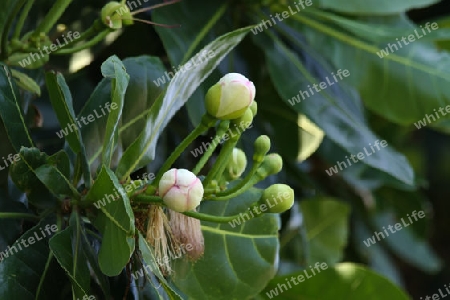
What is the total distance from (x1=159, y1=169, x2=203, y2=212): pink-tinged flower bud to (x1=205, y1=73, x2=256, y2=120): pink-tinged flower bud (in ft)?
0.22

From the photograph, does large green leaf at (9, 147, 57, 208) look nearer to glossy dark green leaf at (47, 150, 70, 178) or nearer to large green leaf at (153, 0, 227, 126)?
glossy dark green leaf at (47, 150, 70, 178)

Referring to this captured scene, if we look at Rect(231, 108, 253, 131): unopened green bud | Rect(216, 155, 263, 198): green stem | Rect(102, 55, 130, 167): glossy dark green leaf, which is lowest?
Rect(216, 155, 263, 198): green stem

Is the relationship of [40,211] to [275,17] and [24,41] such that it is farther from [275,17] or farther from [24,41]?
[275,17]

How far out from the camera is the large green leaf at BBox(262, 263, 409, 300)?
39.3 inches

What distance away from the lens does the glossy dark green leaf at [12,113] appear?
669 mm

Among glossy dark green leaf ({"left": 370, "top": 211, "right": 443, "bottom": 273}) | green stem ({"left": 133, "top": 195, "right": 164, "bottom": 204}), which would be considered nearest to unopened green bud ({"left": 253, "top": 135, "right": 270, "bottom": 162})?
green stem ({"left": 133, "top": 195, "right": 164, "bottom": 204})

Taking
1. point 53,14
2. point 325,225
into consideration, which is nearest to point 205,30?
point 53,14

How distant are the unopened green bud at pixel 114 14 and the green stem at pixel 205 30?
144 mm

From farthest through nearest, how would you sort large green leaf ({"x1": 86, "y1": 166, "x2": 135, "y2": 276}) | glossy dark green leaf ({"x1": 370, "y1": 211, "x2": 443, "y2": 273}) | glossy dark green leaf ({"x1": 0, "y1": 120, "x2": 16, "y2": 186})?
glossy dark green leaf ({"x1": 370, "y1": 211, "x2": 443, "y2": 273}), glossy dark green leaf ({"x1": 0, "y1": 120, "x2": 16, "y2": 186}), large green leaf ({"x1": 86, "y1": 166, "x2": 135, "y2": 276})

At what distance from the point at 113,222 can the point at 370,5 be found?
0.56m

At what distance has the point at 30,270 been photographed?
0.67 meters

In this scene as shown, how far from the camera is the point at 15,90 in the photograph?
682 millimetres

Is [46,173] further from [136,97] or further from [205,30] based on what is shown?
[205,30]

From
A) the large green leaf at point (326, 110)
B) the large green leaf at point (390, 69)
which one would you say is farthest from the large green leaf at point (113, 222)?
the large green leaf at point (390, 69)
